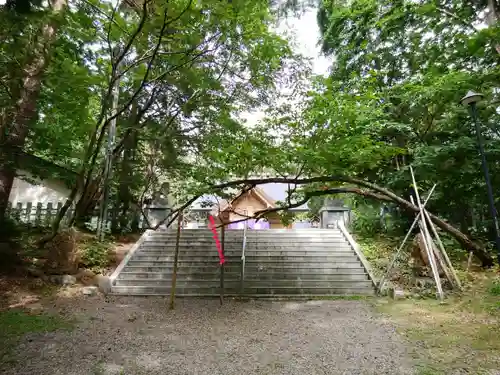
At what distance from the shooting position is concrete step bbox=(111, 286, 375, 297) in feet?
26.4

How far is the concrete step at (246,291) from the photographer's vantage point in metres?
8.05

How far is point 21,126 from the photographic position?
5773 mm

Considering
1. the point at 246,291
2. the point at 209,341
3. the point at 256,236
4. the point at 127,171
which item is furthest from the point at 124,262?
the point at 209,341

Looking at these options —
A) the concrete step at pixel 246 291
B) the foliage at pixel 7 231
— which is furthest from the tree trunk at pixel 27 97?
the concrete step at pixel 246 291

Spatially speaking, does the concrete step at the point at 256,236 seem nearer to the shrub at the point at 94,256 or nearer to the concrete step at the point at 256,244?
the concrete step at the point at 256,244

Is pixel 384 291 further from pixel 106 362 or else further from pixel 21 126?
pixel 21 126

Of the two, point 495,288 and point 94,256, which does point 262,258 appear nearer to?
point 94,256

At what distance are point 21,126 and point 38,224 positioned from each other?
628 cm

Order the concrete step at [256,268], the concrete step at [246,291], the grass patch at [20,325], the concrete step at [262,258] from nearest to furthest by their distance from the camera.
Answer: the grass patch at [20,325] → the concrete step at [246,291] → the concrete step at [256,268] → the concrete step at [262,258]

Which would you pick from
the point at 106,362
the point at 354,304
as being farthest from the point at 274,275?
the point at 106,362

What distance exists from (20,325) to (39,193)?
1493 centimetres

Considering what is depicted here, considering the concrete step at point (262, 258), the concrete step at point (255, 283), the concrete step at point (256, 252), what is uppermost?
the concrete step at point (256, 252)

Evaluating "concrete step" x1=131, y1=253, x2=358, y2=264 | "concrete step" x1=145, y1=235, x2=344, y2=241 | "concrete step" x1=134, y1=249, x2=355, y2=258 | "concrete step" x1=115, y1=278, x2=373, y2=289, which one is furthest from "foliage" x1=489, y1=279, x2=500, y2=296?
"concrete step" x1=145, y1=235, x2=344, y2=241

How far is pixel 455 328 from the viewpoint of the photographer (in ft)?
17.0
